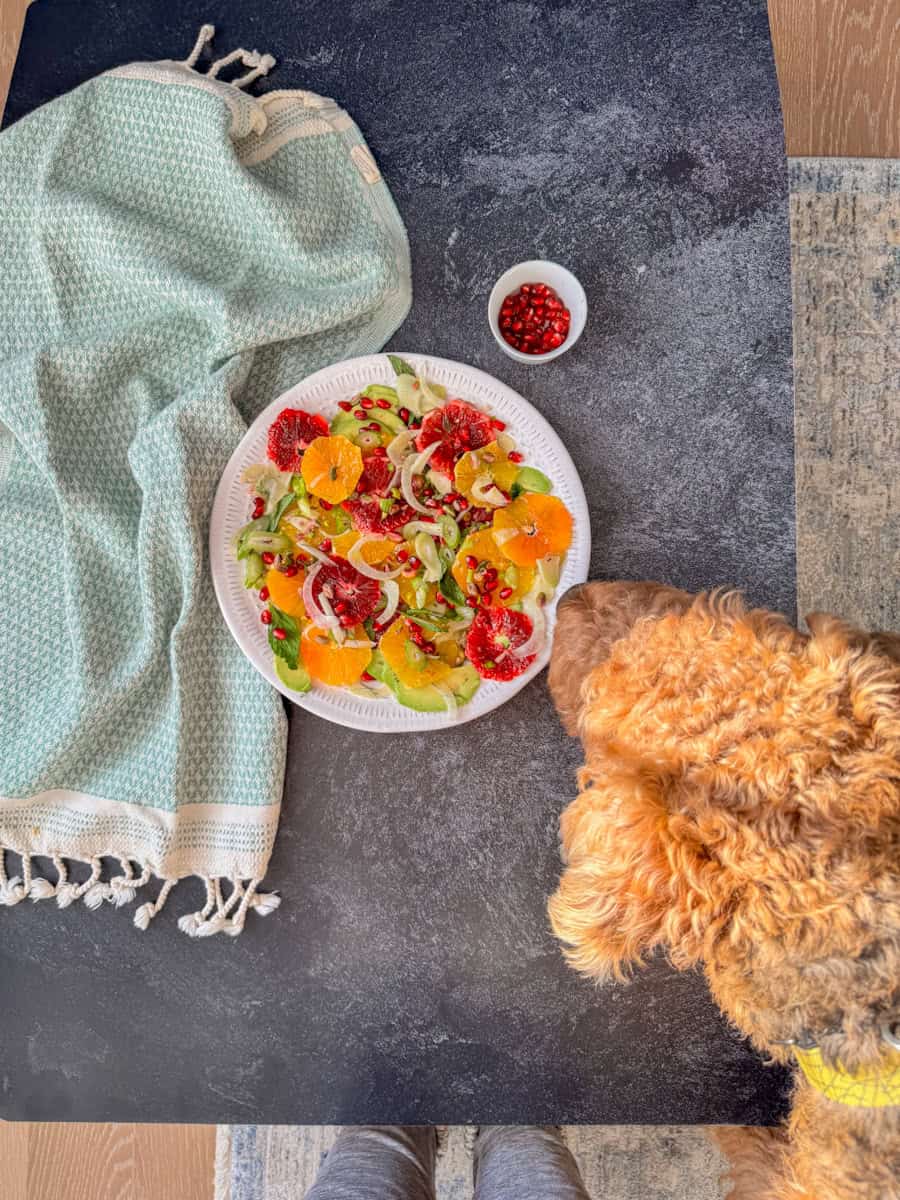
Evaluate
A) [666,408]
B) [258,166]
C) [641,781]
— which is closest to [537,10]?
[258,166]

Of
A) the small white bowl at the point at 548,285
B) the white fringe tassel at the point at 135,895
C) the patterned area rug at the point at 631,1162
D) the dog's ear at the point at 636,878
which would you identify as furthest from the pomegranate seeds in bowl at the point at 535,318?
the patterned area rug at the point at 631,1162

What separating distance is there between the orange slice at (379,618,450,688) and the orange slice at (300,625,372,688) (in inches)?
1.6

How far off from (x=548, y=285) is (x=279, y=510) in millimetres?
563

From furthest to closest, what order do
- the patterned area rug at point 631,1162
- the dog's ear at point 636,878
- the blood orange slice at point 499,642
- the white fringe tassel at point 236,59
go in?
the patterned area rug at point 631,1162, the white fringe tassel at point 236,59, the blood orange slice at point 499,642, the dog's ear at point 636,878

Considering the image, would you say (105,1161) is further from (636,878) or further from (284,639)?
(636,878)

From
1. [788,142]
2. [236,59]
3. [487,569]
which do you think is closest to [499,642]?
[487,569]

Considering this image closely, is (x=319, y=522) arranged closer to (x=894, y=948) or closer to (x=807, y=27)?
(x=894, y=948)

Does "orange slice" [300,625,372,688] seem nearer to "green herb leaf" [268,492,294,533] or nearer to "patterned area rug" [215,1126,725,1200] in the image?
"green herb leaf" [268,492,294,533]

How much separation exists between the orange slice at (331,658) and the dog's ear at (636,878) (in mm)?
475

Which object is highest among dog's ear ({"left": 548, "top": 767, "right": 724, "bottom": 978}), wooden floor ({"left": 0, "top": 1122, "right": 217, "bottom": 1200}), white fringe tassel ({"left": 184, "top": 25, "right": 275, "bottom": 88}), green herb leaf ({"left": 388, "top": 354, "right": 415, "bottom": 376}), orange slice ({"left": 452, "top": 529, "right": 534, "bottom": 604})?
white fringe tassel ({"left": 184, "top": 25, "right": 275, "bottom": 88})

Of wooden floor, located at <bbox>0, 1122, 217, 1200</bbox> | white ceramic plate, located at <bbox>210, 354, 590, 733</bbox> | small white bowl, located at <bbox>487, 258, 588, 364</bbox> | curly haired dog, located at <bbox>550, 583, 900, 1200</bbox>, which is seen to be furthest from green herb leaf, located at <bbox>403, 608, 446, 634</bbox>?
wooden floor, located at <bbox>0, 1122, 217, 1200</bbox>

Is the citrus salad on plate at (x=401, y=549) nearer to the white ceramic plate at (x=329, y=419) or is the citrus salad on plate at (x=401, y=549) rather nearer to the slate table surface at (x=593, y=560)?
the white ceramic plate at (x=329, y=419)

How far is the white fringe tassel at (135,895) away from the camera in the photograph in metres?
1.32

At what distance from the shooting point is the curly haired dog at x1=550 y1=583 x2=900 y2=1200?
87 centimetres
